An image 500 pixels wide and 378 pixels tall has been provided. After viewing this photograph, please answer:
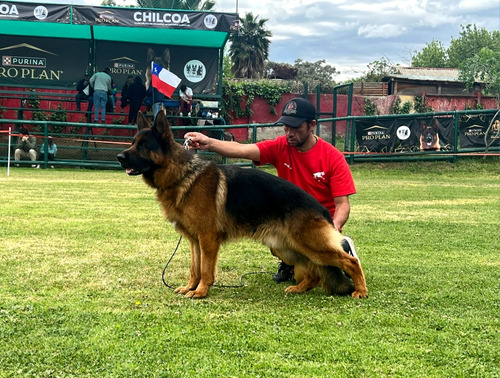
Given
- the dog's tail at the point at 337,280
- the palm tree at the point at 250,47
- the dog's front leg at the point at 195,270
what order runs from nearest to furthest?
the dog's tail at the point at 337,280
the dog's front leg at the point at 195,270
the palm tree at the point at 250,47

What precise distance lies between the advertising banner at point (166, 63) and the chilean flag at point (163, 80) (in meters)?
4.19

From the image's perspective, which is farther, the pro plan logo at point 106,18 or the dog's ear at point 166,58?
the dog's ear at point 166,58

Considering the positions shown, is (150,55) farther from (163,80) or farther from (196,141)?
(196,141)

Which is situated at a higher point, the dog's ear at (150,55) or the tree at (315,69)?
the tree at (315,69)

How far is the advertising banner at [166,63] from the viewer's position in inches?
923

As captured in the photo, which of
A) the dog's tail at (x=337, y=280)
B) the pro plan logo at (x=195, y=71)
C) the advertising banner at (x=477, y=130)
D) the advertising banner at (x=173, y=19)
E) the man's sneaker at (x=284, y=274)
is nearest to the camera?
the dog's tail at (x=337, y=280)

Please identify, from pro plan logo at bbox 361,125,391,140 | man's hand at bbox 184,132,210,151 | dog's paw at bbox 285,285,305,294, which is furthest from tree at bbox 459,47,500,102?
dog's paw at bbox 285,285,305,294

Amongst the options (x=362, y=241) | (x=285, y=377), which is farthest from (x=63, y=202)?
(x=285, y=377)

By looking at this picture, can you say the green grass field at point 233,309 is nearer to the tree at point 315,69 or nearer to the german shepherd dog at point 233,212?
the german shepherd dog at point 233,212

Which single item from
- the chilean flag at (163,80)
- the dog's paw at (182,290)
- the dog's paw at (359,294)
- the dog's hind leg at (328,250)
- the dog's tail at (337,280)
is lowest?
the dog's paw at (182,290)

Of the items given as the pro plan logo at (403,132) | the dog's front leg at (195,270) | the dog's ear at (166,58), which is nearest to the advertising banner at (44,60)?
the dog's ear at (166,58)

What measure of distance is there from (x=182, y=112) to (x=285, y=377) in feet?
64.4

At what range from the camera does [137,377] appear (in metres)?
2.79

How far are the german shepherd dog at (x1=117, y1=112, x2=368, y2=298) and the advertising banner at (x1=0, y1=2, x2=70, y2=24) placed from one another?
61.1ft
